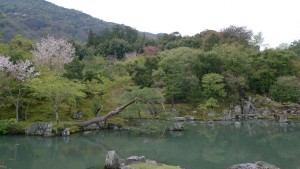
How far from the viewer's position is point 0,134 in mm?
24656

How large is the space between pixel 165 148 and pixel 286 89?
83.8 ft

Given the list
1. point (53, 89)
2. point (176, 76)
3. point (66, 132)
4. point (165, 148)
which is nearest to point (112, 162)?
point (165, 148)

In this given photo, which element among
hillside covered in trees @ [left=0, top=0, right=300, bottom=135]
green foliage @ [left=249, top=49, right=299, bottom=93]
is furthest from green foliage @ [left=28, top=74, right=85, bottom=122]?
green foliage @ [left=249, top=49, right=299, bottom=93]

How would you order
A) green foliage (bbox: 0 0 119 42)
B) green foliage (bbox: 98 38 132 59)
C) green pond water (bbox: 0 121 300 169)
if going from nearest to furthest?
green pond water (bbox: 0 121 300 169)
green foliage (bbox: 98 38 132 59)
green foliage (bbox: 0 0 119 42)

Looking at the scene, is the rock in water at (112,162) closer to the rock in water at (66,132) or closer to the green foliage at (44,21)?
the rock in water at (66,132)

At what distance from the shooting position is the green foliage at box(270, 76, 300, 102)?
40094mm

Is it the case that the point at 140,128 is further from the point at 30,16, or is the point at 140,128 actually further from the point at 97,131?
the point at 30,16

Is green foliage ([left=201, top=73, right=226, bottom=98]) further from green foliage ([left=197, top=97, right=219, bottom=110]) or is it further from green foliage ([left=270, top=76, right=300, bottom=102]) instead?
green foliage ([left=270, top=76, right=300, bottom=102])

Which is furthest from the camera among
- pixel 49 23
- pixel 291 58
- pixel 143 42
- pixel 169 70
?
pixel 49 23

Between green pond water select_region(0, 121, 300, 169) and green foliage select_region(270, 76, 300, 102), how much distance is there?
1081 cm

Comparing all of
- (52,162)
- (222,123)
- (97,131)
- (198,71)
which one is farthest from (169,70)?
(52,162)

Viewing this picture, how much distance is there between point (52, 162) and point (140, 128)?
11265mm

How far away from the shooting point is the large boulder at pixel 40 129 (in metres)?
24.4

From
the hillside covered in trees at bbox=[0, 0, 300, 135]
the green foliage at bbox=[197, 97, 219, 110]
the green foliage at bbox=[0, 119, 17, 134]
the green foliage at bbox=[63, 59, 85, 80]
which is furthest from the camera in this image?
the green foliage at bbox=[197, 97, 219, 110]
